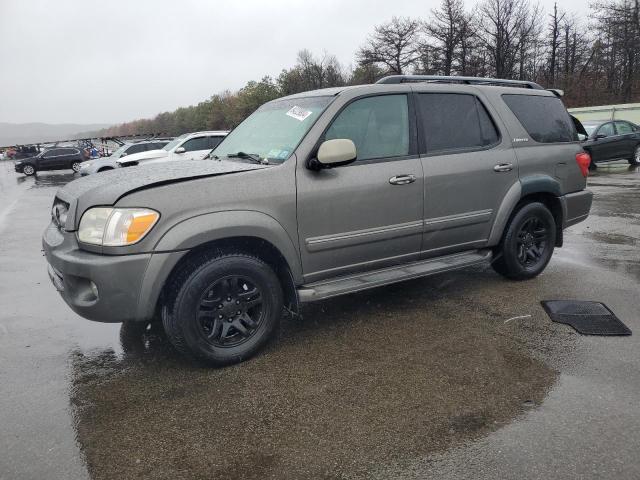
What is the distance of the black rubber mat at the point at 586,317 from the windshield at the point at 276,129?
2.59m

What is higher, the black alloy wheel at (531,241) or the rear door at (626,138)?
the rear door at (626,138)

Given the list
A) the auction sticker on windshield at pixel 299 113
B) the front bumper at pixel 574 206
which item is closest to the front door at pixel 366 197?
the auction sticker on windshield at pixel 299 113

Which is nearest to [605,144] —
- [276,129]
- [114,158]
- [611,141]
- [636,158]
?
[611,141]

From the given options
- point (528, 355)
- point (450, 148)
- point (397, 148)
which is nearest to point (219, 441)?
point (528, 355)

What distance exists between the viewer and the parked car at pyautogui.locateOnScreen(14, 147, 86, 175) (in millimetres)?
28641

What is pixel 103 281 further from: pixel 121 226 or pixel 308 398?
pixel 308 398

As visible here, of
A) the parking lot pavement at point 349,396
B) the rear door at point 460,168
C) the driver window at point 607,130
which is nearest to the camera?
the parking lot pavement at point 349,396

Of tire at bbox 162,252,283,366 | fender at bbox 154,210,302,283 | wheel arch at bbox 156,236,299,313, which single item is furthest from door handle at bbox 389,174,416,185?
tire at bbox 162,252,283,366

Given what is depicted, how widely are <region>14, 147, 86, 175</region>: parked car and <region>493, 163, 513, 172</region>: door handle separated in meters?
28.5

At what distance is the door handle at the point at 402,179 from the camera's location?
3.92 m

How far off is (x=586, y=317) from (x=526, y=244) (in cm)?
108

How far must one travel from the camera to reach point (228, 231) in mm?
3279

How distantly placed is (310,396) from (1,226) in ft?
30.1

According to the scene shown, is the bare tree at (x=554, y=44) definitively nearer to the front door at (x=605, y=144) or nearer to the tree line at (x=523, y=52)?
the tree line at (x=523, y=52)
